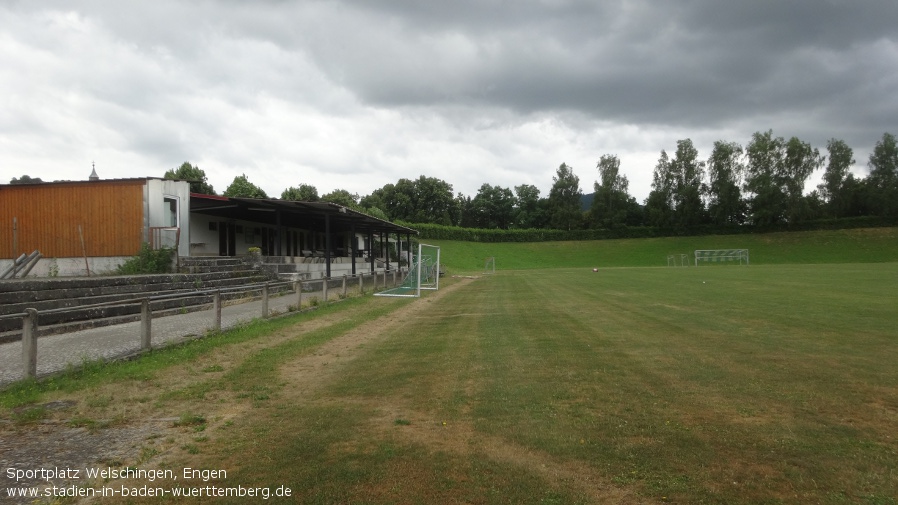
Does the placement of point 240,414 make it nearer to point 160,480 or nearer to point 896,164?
point 160,480

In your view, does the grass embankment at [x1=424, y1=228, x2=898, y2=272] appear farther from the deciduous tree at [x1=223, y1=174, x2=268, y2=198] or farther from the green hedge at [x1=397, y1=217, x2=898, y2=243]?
the deciduous tree at [x1=223, y1=174, x2=268, y2=198]

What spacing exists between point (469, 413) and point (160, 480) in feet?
8.80

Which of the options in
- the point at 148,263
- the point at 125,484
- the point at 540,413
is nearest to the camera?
the point at 125,484

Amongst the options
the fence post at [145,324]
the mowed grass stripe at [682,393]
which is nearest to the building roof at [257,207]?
the mowed grass stripe at [682,393]

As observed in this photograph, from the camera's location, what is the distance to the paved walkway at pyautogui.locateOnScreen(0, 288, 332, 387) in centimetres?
795

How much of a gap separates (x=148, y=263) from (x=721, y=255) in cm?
6736

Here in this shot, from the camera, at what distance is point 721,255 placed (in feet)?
231

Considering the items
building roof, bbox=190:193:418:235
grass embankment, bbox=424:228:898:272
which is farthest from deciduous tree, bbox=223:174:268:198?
building roof, bbox=190:193:418:235

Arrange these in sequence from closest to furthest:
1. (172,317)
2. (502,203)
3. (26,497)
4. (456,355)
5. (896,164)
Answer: (26,497)
(456,355)
(172,317)
(896,164)
(502,203)

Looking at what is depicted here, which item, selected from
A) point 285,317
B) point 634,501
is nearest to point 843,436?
point 634,501

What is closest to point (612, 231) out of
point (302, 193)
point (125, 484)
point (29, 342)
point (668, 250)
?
point (668, 250)

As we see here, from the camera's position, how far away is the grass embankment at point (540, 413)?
12.4ft

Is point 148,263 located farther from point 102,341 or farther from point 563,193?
point 563,193

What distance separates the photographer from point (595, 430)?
4.84 m
